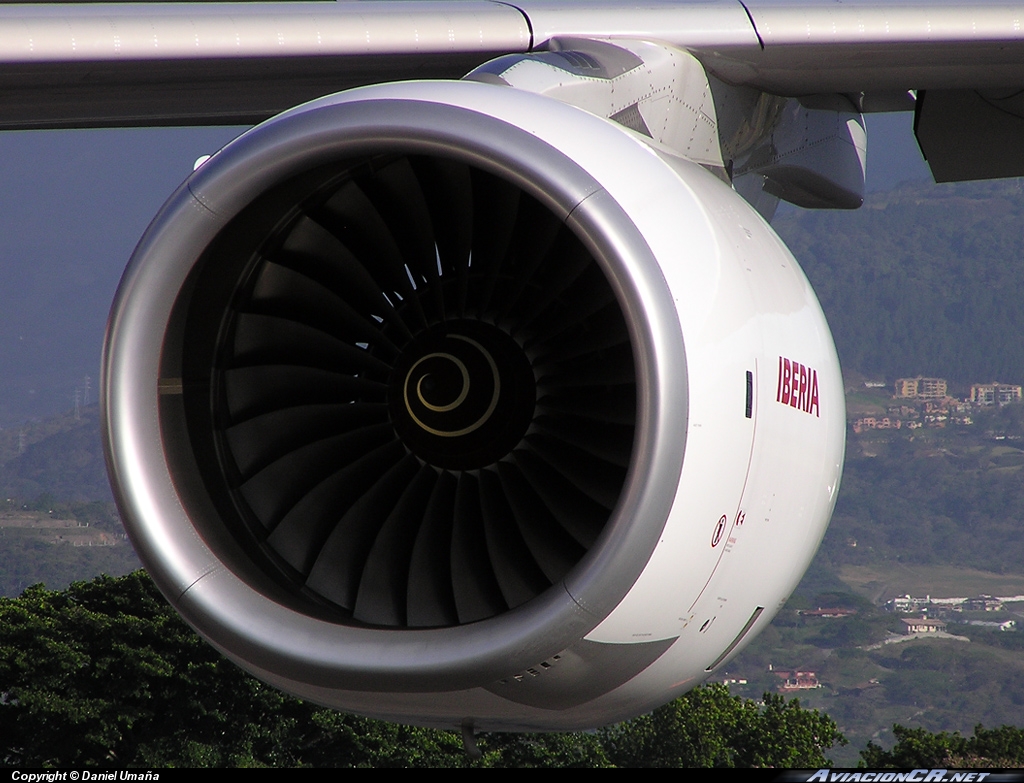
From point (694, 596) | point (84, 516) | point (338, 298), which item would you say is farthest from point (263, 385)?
point (84, 516)

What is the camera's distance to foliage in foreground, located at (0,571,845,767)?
86.0ft

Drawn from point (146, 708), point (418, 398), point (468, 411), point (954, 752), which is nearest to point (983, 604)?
point (954, 752)

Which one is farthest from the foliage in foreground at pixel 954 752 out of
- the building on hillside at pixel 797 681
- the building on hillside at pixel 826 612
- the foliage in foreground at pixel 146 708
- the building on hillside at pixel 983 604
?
the building on hillside at pixel 983 604

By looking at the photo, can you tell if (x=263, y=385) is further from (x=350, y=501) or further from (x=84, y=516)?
(x=84, y=516)

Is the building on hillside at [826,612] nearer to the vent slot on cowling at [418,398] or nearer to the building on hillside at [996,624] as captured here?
the building on hillside at [996,624]

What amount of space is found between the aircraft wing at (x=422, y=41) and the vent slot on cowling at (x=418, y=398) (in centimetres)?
74

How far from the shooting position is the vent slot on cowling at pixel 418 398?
3914 millimetres

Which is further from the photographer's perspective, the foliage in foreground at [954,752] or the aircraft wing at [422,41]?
the foliage in foreground at [954,752]

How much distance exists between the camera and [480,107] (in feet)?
11.4

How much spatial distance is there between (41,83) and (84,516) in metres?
181

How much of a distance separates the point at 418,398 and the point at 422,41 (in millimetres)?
1459

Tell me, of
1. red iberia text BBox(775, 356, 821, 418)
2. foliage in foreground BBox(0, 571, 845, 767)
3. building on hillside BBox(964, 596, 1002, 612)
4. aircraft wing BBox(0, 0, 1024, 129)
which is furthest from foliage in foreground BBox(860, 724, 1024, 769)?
building on hillside BBox(964, 596, 1002, 612)

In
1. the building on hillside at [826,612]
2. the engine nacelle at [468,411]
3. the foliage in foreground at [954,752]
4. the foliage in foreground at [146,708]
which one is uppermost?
the engine nacelle at [468,411]

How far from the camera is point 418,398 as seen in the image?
4.00 m
